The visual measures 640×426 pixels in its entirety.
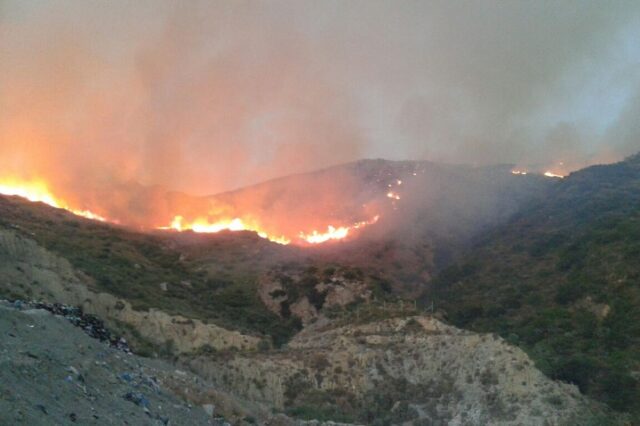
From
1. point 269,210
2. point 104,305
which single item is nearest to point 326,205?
point 269,210

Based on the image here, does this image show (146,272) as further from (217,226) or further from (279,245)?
(217,226)

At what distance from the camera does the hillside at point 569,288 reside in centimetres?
4422

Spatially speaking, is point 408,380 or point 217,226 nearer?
point 408,380

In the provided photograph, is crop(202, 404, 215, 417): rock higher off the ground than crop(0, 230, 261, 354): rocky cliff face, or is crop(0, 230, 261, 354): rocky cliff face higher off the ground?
crop(0, 230, 261, 354): rocky cliff face

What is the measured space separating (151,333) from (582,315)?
4205 centimetres

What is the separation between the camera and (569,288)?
212ft

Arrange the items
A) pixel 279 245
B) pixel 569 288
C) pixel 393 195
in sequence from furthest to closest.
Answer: pixel 393 195 < pixel 279 245 < pixel 569 288

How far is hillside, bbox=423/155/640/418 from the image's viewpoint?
44.2m

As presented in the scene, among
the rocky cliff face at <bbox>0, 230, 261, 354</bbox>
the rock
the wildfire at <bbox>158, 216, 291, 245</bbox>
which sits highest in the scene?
the wildfire at <bbox>158, 216, 291, 245</bbox>

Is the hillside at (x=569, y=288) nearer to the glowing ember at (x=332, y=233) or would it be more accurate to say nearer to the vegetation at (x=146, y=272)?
the vegetation at (x=146, y=272)

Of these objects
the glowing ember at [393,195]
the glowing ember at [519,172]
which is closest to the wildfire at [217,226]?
the glowing ember at [393,195]

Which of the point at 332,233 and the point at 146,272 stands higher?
the point at 332,233

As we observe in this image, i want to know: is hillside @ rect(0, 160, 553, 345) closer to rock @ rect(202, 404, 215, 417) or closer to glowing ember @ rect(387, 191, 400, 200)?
glowing ember @ rect(387, 191, 400, 200)

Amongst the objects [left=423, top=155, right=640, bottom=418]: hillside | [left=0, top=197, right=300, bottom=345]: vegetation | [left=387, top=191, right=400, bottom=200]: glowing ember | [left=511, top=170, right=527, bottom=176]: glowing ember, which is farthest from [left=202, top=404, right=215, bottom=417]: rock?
[left=511, top=170, right=527, bottom=176]: glowing ember
